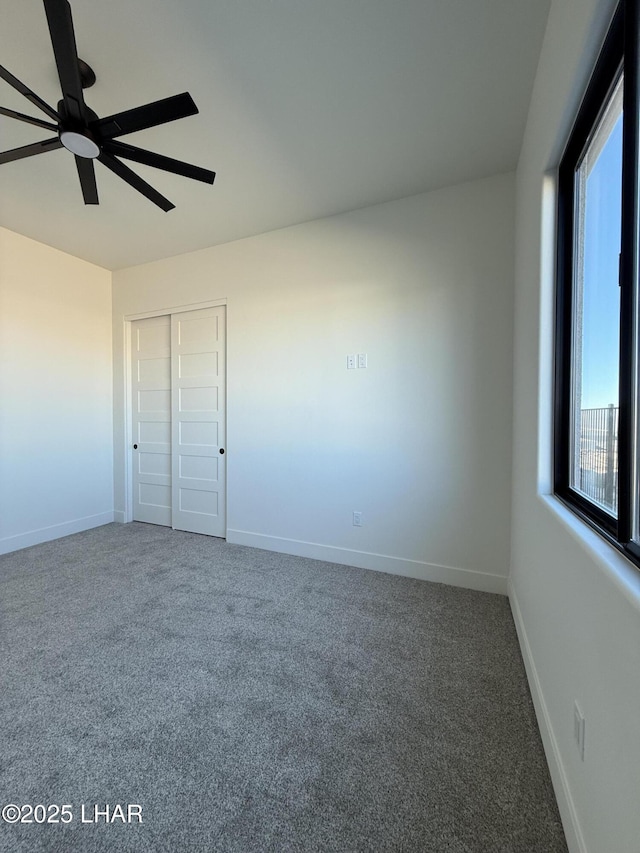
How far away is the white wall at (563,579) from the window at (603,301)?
0.06m

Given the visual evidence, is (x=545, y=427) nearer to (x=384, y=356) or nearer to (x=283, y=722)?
(x=384, y=356)

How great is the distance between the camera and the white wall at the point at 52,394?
3.25 meters

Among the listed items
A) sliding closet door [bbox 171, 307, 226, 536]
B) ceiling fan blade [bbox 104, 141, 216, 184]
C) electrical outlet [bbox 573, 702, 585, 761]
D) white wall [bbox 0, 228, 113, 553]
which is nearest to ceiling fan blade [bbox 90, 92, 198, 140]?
ceiling fan blade [bbox 104, 141, 216, 184]

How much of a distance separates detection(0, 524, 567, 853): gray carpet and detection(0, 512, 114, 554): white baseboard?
1.00 metres

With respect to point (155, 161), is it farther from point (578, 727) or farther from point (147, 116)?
point (578, 727)

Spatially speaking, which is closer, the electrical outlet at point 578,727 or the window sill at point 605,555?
the window sill at point 605,555

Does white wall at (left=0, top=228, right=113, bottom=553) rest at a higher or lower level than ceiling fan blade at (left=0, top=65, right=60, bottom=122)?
lower

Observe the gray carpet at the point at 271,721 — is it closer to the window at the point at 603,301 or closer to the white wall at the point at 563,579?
the white wall at the point at 563,579

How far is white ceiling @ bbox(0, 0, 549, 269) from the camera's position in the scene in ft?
4.76

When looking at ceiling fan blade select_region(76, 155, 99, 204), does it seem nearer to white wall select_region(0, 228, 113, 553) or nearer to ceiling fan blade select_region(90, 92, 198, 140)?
ceiling fan blade select_region(90, 92, 198, 140)

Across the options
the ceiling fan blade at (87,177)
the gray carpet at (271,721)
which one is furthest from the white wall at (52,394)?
the ceiling fan blade at (87,177)

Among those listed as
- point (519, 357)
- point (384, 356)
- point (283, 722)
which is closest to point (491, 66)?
point (519, 357)

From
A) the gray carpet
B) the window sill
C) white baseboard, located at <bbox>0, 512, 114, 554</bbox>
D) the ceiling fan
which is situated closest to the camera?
the window sill

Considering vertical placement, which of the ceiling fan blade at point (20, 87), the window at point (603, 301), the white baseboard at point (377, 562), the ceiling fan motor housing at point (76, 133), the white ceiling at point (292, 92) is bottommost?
the white baseboard at point (377, 562)
